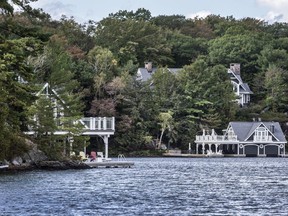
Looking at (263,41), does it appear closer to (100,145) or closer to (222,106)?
(222,106)

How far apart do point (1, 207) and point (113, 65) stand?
2907 inches

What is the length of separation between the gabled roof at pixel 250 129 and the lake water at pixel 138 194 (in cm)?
5422

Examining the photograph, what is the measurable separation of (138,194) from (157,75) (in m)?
68.1

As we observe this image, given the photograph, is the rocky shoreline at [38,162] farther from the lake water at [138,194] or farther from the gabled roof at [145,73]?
the gabled roof at [145,73]

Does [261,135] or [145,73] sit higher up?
[145,73]

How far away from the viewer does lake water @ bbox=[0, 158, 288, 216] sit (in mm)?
32156

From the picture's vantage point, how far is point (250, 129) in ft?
366

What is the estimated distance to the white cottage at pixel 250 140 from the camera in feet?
361

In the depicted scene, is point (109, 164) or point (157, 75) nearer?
point (109, 164)

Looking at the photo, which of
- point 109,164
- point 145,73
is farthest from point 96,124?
point 145,73

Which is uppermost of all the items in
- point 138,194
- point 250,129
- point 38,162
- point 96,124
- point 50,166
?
point 250,129

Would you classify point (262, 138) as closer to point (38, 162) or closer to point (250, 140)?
point (250, 140)

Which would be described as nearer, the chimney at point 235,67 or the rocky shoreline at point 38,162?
the rocky shoreline at point 38,162

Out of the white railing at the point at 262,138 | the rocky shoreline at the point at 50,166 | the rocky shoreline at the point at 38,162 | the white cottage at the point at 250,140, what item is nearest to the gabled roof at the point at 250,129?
the white cottage at the point at 250,140
